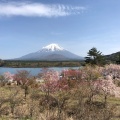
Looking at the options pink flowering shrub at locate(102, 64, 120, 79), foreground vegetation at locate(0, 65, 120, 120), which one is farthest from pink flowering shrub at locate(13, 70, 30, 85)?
pink flowering shrub at locate(102, 64, 120, 79)

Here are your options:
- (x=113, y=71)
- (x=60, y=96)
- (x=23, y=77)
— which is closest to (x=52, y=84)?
(x=60, y=96)

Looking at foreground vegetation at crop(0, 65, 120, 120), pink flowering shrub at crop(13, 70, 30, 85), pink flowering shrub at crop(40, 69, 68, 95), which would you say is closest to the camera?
foreground vegetation at crop(0, 65, 120, 120)

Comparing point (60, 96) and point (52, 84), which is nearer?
point (60, 96)

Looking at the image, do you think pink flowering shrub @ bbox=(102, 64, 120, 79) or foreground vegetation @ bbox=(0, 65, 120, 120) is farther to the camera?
pink flowering shrub @ bbox=(102, 64, 120, 79)

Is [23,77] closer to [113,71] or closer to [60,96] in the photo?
[60,96]

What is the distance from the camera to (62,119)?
11016 mm

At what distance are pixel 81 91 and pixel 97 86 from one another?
136 inches

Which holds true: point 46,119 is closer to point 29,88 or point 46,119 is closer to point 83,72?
point 29,88

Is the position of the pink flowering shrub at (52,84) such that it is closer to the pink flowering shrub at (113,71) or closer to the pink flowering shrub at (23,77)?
the pink flowering shrub at (23,77)

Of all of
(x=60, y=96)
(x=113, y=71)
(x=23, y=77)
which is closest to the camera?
(x=60, y=96)

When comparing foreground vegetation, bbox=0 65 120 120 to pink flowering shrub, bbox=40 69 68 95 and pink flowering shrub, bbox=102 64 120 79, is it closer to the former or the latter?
pink flowering shrub, bbox=40 69 68 95

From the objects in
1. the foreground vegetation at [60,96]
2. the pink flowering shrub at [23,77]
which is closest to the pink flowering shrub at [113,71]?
the pink flowering shrub at [23,77]

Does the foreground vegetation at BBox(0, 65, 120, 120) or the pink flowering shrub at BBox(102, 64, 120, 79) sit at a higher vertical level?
the pink flowering shrub at BBox(102, 64, 120, 79)

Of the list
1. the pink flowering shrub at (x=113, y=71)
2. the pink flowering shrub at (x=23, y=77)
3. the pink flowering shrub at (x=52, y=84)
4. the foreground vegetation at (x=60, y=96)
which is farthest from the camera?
the pink flowering shrub at (x=113, y=71)
